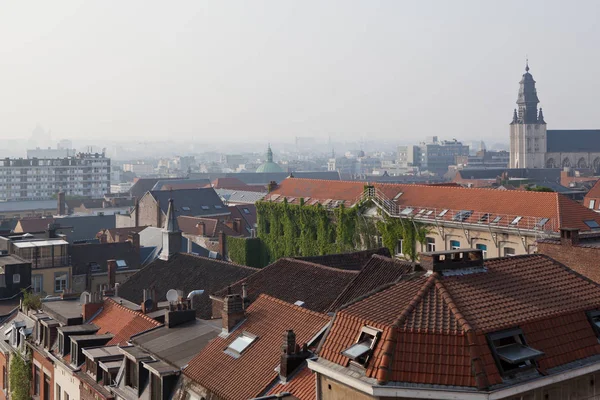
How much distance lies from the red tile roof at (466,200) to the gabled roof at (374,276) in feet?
75.9

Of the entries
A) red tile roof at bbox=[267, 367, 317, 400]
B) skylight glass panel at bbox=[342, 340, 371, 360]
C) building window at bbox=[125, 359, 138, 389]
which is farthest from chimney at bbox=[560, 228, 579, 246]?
skylight glass panel at bbox=[342, 340, 371, 360]

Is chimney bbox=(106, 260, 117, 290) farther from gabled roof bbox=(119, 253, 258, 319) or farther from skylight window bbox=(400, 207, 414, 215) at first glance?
skylight window bbox=(400, 207, 414, 215)

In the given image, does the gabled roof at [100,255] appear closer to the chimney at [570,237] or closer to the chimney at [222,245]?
the chimney at [222,245]

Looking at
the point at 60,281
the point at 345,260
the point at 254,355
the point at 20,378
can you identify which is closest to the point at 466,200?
the point at 345,260

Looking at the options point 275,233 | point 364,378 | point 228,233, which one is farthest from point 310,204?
point 364,378

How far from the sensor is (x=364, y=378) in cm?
1761

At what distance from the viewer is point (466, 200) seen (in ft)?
206

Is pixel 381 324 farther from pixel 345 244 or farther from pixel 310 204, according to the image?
pixel 310 204

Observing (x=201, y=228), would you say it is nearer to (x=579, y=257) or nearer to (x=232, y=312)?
(x=579, y=257)

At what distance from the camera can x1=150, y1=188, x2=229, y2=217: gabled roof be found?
9663 centimetres

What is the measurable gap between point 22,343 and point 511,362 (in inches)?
1080

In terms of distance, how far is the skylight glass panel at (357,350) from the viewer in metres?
18.1

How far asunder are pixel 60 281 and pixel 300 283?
98.8 ft

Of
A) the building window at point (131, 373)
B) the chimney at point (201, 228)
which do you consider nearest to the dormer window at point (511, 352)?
the building window at point (131, 373)
